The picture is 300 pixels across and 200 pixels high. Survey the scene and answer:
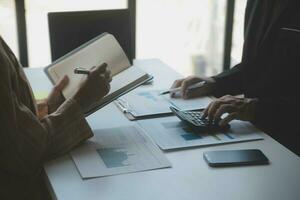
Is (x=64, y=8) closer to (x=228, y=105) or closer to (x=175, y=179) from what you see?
(x=228, y=105)

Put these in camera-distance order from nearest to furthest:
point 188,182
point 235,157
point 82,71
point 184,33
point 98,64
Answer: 1. point 188,182
2. point 235,157
3. point 82,71
4. point 98,64
5. point 184,33

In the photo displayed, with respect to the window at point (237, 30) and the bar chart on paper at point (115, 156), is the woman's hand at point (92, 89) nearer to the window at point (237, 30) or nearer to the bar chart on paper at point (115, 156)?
the bar chart on paper at point (115, 156)

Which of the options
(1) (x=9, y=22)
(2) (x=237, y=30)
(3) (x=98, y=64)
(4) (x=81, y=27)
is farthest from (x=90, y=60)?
(2) (x=237, y=30)

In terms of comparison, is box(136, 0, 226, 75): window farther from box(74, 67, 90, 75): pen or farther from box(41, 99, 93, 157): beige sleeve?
box(41, 99, 93, 157): beige sleeve

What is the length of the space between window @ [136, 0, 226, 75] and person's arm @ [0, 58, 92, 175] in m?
2.43

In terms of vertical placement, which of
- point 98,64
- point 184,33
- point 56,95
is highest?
point 98,64

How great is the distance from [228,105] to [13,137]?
72 centimetres

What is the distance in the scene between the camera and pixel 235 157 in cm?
135

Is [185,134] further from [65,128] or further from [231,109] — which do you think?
[65,128]

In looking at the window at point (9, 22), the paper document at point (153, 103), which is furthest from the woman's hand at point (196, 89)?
the window at point (9, 22)

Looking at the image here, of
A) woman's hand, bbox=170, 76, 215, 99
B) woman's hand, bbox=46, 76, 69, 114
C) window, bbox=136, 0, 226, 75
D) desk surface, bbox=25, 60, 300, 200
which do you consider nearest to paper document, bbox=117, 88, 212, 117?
woman's hand, bbox=170, 76, 215, 99

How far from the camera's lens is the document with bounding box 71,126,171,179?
129 cm

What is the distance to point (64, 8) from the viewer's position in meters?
3.50

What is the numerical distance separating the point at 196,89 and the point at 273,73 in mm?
301
